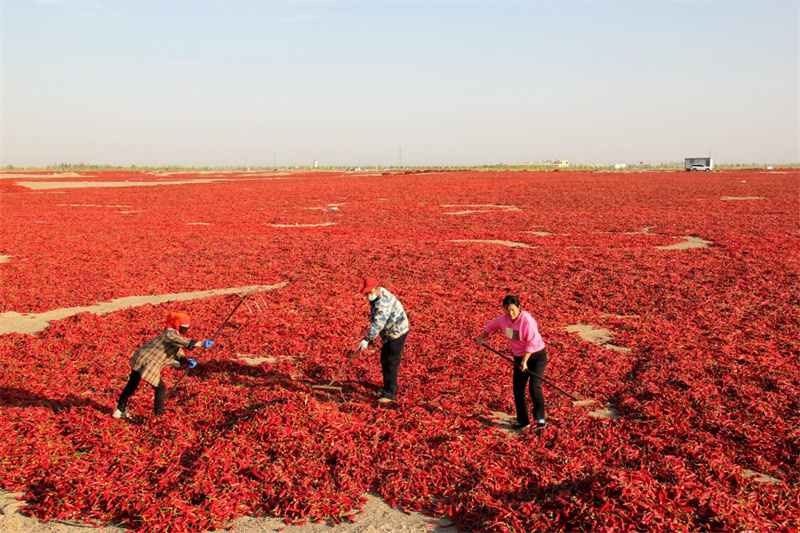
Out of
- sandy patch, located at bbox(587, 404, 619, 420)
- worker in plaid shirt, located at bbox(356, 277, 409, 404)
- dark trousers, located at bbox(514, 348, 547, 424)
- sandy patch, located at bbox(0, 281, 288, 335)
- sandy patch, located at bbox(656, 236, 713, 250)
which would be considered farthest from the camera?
sandy patch, located at bbox(656, 236, 713, 250)

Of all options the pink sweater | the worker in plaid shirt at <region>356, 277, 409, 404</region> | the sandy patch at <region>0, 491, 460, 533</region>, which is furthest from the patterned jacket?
the sandy patch at <region>0, 491, 460, 533</region>

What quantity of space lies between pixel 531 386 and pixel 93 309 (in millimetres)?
13147

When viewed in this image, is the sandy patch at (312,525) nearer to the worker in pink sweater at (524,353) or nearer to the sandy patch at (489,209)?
the worker in pink sweater at (524,353)

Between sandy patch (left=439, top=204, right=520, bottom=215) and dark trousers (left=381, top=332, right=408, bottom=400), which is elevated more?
sandy patch (left=439, top=204, right=520, bottom=215)

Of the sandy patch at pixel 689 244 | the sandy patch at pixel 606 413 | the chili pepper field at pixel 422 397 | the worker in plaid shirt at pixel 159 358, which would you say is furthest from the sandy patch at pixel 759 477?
the sandy patch at pixel 689 244

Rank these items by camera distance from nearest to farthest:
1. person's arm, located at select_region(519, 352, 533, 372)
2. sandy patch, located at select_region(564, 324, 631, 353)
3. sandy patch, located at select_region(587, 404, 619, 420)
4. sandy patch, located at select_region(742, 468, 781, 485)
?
sandy patch, located at select_region(742, 468, 781, 485), person's arm, located at select_region(519, 352, 533, 372), sandy patch, located at select_region(587, 404, 619, 420), sandy patch, located at select_region(564, 324, 631, 353)

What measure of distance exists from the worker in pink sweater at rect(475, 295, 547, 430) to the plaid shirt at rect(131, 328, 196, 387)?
4697 millimetres

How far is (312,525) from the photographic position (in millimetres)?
6910

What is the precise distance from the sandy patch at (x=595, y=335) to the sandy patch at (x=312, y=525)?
7.48 meters

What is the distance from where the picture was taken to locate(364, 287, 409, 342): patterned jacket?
31.7 ft

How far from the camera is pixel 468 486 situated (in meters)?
7.47

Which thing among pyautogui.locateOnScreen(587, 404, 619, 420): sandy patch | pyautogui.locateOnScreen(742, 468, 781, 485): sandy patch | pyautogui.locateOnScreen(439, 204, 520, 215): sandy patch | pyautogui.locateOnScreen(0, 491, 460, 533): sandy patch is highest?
pyautogui.locateOnScreen(439, 204, 520, 215): sandy patch

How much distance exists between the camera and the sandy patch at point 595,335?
1323 centimetres

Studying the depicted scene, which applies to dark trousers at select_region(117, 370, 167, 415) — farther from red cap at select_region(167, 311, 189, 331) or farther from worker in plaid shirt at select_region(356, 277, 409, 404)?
worker in plaid shirt at select_region(356, 277, 409, 404)
